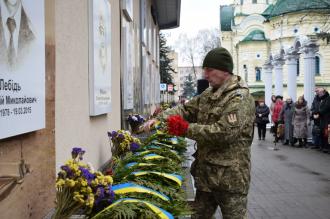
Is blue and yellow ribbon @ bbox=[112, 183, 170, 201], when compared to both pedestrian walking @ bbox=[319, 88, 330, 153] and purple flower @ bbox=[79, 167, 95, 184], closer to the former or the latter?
purple flower @ bbox=[79, 167, 95, 184]

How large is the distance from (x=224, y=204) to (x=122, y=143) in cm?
205

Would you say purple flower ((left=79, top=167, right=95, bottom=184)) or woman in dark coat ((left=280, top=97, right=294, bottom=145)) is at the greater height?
purple flower ((left=79, top=167, right=95, bottom=184))

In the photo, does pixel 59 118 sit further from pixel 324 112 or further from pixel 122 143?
pixel 324 112

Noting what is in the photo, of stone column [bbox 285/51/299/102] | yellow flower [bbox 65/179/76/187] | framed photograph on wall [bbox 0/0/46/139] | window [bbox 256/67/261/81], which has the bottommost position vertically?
yellow flower [bbox 65/179/76/187]

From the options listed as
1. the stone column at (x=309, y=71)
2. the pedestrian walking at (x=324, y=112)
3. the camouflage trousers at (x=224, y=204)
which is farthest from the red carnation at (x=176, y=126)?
the stone column at (x=309, y=71)

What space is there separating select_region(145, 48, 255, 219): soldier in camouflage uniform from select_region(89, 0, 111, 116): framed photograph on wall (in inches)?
46.4

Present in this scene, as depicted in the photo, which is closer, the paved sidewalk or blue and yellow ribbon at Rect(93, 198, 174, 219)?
blue and yellow ribbon at Rect(93, 198, 174, 219)

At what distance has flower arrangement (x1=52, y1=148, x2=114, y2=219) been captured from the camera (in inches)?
98.1

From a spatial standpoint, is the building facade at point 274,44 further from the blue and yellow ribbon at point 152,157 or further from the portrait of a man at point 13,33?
the portrait of a man at point 13,33

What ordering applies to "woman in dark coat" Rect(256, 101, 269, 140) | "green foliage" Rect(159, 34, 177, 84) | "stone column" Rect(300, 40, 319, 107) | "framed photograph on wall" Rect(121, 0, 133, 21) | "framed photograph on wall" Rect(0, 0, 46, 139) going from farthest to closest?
1. "green foliage" Rect(159, 34, 177, 84)
2. "woman in dark coat" Rect(256, 101, 269, 140)
3. "stone column" Rect(300, 40, 319, 107)
4. "framed photograph on wall" Rect(121, 0, 133, 21)
5. "framed photograph on wall" Rect(0, 0, 46, 139)

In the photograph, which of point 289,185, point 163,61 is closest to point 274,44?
point 163,61

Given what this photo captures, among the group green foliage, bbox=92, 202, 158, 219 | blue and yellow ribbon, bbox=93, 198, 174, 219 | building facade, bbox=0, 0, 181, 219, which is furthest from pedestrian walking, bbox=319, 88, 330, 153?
green foliage, bbox=92, 202, 158, 219

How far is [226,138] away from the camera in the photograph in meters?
3.30

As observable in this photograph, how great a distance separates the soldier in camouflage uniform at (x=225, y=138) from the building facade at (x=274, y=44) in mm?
14751
